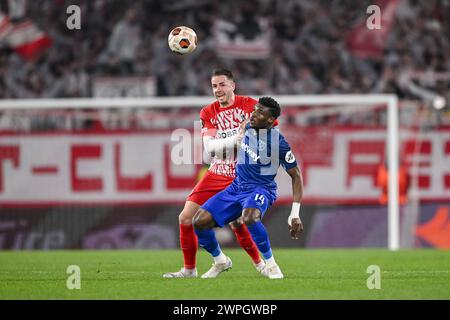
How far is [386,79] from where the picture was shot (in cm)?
1919

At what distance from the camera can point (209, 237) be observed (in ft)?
31.3

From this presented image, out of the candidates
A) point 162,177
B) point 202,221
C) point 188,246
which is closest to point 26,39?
point 162,177

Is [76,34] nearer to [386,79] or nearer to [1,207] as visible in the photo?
[1,207]

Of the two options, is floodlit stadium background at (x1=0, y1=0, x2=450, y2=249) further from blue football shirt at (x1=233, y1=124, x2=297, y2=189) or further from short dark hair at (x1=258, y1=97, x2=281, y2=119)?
short dark hair at (x1=258, y1=97, x2=281, y2=119)

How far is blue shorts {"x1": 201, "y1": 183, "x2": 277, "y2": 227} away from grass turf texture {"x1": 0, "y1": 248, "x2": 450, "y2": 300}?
2.03 feet

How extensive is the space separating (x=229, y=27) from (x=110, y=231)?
5.71 metres

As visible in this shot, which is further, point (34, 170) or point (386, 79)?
point (386, 79)

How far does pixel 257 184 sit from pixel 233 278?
98 centimetres

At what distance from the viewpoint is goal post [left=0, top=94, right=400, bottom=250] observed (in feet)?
51.8

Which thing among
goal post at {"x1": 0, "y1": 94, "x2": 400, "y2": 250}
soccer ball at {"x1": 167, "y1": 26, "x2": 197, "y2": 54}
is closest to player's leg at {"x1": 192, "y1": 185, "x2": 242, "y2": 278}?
soccer ball at {"x1": 167, "y1": 26, "x2": 197, "y2": 54}

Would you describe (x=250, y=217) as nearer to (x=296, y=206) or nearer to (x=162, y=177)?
(x=296, y=206)

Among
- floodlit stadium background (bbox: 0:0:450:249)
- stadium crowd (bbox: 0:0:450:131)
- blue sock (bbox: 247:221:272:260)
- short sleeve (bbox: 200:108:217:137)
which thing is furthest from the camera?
stadium crowd (bbox: 0:0:450:131)
